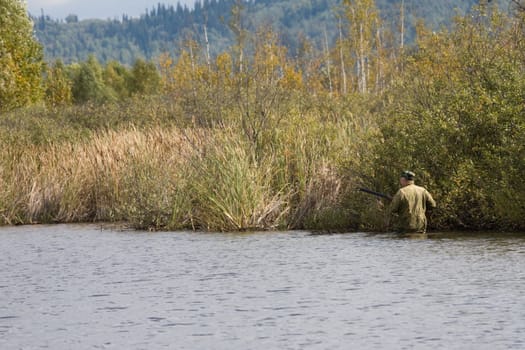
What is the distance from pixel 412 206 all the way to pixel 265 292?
6.18 metres

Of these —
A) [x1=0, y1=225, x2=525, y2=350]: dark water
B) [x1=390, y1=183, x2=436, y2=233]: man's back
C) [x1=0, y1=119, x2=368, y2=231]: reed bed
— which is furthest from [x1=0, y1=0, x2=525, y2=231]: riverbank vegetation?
[x1=0, y1=225, x2=525, y2=350]: dark water

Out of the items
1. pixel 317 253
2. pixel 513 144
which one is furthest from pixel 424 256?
pixel 513 144

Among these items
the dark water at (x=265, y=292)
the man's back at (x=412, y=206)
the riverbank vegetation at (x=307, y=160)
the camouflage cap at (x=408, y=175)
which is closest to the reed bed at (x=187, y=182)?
the riverbank vegetation at (x=307, y=160)

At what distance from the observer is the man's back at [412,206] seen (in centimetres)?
2014

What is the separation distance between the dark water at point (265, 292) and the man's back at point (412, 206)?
24.8 inches

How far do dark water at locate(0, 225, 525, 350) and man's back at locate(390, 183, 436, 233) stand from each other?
24.8 inches

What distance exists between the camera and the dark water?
459 inches

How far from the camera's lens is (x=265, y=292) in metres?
14.8

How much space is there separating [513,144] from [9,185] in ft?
38.9

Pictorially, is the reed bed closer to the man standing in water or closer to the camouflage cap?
the man standing in water

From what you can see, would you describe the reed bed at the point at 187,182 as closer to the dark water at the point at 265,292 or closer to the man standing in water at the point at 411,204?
the dark water at the point at 265,292

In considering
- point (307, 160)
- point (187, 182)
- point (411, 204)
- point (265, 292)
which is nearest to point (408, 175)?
point (411, 204)

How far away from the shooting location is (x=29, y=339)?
1188 cm

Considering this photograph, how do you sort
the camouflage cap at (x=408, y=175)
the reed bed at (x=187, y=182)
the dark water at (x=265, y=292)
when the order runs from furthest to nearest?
the reed bed at (x=187, y=182) → the camouflage cap at (x=408, y=175) → the dark water at (x=265, y=292)
